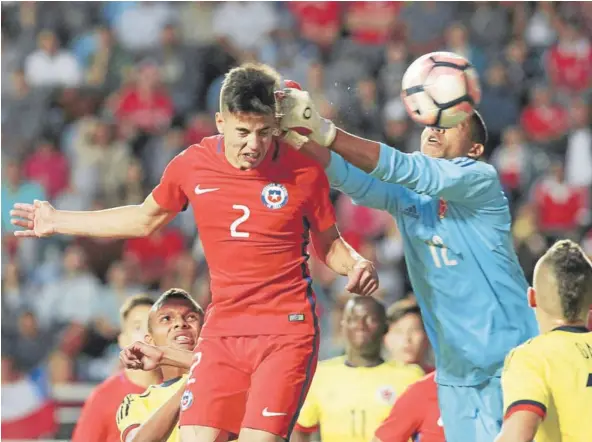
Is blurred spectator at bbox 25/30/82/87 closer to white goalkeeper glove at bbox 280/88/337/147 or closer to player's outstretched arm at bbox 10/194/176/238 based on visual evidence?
player's outstretched arm at bbox 10/194/176/238

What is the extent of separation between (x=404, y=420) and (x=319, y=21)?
928 cm

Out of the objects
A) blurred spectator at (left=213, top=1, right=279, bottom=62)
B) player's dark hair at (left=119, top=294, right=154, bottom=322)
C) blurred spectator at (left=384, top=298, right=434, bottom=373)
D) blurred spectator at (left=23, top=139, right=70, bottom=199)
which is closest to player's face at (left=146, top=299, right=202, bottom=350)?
player's dark hair at (left=119, top=294, right=154, bottom=322)

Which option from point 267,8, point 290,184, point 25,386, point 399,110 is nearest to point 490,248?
point 290,184

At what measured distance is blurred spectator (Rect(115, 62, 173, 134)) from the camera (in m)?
15.1

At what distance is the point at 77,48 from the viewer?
15852mm

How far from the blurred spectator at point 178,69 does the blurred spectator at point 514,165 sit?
11.8 feet

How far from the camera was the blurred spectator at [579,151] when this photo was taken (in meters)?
14.0

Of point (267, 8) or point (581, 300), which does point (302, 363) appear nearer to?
point (581, 300)

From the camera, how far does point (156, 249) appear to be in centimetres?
1398

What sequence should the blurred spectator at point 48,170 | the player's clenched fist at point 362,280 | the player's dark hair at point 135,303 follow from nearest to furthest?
the player's clenched fist at point 362,280 < the player's dark hair at point 135,303 < the blurred spectator at point 48,170

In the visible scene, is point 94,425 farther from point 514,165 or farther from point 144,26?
point 144,26

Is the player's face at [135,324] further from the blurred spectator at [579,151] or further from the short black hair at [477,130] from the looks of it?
the blurred spectator at [579,151]

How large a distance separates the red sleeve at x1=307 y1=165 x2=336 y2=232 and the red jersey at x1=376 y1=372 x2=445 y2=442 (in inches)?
60.3

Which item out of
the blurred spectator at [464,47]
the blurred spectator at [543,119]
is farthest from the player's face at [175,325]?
the blurred spectator at [464,47]
